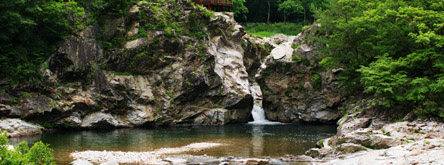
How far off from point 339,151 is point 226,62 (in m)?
28.2

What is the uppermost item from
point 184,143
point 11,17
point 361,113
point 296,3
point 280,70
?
point 296,3

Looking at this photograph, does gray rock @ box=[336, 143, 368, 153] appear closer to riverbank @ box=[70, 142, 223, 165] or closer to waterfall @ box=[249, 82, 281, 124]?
riverbank @ box=[70, 142, 223, 165]

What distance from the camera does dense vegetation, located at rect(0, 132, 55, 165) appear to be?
34.8 ft

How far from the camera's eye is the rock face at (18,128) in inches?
1195

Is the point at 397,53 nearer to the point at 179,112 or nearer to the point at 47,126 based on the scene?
Result: the point at 179,112

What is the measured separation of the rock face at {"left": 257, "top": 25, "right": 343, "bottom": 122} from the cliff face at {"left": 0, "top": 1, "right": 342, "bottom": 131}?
0.12 meters

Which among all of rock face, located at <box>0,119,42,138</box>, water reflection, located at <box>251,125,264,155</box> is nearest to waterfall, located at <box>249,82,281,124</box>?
water reflection, located at <box>251,125,264,155</box>

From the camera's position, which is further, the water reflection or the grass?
the grass

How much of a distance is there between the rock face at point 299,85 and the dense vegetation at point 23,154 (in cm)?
3533

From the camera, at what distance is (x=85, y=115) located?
3825 centimetres

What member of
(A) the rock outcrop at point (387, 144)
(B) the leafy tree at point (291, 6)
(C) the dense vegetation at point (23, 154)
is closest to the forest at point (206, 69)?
(A) the rock outcrop at point (387, 144)

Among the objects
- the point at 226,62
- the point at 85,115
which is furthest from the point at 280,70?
the point at 85,115

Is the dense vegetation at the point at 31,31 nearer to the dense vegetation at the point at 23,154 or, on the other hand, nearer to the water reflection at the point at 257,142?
the water reflection at the point at 257,142

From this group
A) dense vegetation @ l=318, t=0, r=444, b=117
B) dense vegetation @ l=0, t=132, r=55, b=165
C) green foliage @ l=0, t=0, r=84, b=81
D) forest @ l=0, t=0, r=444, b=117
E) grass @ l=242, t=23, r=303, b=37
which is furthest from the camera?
grass @ l=242, t=23, r=303, b=37
